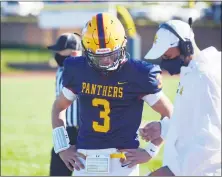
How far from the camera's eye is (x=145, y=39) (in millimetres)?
31484

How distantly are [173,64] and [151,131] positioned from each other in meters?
0.51

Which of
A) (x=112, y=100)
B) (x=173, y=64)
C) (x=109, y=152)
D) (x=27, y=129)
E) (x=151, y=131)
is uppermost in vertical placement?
(x=173, y=64)

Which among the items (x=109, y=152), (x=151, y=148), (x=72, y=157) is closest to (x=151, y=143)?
(x=151, y=148)

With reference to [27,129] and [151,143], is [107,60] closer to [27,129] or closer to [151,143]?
[151,143]

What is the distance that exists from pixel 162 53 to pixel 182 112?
2.58ft

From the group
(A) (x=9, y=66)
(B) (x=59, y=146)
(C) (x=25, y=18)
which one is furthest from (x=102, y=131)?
(C) (x=25, y=18)

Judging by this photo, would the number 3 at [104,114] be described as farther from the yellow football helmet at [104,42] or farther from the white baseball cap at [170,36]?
the white baseball cap at [170,36]

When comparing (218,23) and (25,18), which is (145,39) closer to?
(218,23)

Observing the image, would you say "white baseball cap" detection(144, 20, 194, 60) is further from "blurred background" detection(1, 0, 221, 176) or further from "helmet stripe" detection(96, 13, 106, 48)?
"blurred background" detection(1, 0, 221, 176)

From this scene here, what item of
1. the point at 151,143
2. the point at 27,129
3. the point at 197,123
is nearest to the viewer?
the point at 197,123

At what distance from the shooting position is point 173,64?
12.2ft

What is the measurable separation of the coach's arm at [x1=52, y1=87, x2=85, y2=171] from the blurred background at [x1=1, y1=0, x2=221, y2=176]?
0.90 meters

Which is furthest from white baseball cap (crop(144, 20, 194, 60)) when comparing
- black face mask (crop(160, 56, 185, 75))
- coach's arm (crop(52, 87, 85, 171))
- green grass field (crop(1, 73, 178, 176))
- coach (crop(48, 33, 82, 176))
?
green grass field (crop(1, 73, 178, 176))

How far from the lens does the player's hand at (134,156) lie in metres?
4.06
